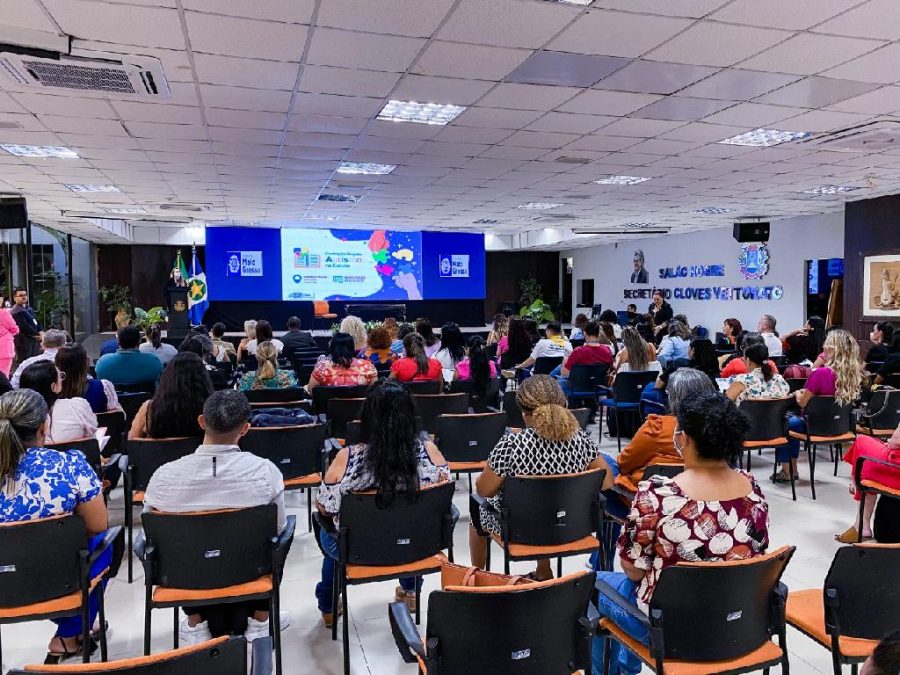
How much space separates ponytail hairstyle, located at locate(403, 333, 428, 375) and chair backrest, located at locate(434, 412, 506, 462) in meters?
1.50

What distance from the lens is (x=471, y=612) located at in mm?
1765

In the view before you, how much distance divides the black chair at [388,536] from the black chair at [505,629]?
0.79 meters

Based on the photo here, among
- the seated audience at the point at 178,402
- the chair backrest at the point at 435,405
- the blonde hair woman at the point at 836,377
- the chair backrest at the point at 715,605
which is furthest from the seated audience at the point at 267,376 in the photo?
the blonde hair woman at the point at 836,377

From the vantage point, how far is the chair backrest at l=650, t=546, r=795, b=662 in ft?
6.36

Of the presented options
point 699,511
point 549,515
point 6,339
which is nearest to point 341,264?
point 6,339

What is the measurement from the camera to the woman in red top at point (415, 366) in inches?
227

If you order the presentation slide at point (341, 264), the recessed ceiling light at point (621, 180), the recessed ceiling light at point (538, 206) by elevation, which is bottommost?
the presentation slide at point (341, 264)

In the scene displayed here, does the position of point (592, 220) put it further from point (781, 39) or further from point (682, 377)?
point (682, 377)

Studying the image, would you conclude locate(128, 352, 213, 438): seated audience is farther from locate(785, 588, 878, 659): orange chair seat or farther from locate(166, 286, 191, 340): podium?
locate(166, 286, 191, 340): podium

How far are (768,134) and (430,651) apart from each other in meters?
6.54

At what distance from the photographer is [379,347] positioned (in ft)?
21.9

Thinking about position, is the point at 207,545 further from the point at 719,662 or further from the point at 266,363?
the point at 266,363

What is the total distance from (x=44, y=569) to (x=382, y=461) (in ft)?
4.27

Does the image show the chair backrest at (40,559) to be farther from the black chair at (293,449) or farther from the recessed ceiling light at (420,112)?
the recessed ceiling light at (420,112)
